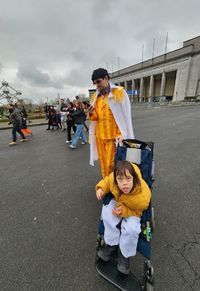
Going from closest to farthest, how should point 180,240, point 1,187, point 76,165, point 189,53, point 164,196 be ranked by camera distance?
1. point 180,240
2. point 164,196
3. point 1,187
4. point 76,165
5. point 189,53

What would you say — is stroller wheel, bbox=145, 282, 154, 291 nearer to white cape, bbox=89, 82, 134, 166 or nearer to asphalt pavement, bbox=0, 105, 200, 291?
asphalt pavement, bbox=0, 105, 200, 291

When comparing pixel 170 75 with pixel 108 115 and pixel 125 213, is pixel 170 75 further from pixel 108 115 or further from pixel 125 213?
pixel 125 213

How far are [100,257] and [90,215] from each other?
0.87m

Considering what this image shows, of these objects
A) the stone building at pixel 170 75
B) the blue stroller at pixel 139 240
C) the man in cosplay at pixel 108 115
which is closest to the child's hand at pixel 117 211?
the blue stroller at pixel 139 240

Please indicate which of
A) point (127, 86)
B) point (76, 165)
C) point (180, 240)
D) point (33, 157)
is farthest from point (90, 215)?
point (127, 86)

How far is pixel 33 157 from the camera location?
5.43 m

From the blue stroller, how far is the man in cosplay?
32cm

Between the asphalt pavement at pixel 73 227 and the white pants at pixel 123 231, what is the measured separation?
426mm

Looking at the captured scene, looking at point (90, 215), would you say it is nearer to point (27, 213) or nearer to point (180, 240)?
point (27, 213)

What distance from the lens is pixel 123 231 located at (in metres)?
1.45

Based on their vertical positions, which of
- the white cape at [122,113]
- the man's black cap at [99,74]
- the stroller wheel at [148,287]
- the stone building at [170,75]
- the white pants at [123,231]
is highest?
the stone building at [170,75]

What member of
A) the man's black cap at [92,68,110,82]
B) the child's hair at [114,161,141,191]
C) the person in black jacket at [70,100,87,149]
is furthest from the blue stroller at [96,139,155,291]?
the person in black jacket at [70,100,87,149]

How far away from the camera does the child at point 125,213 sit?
4.74 feet

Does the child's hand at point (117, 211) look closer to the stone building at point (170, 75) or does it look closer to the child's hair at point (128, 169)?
the child's hair at point (128, 169)
